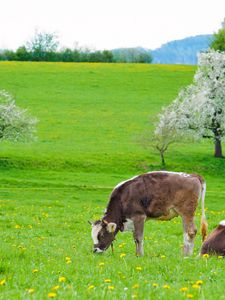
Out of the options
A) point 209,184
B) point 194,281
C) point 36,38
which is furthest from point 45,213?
point 36,38

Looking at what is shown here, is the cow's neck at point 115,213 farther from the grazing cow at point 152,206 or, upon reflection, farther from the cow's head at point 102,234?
the cow's head at point 102,234

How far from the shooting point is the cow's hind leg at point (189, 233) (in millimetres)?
15055

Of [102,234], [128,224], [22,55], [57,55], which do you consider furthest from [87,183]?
[22,55]

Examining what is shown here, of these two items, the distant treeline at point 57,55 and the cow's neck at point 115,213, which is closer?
the cow's neck at point 115,213

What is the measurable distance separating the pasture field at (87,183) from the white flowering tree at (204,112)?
9.27ft

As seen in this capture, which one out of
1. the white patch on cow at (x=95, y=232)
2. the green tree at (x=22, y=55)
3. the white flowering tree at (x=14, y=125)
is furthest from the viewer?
the green tree at (x=22, y=55)

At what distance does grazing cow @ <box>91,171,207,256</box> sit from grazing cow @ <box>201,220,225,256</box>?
4.32 ft

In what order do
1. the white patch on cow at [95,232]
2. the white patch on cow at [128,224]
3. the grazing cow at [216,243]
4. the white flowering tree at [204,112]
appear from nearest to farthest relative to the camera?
the grazing cow at [216,243] → the white patch on cow at [95,232] → the white patch on cow at [128,224] → the white flowering tree at [204,112]

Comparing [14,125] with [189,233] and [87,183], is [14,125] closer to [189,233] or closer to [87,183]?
[87,183]

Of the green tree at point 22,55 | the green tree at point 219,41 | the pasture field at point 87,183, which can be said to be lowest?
the pasture field at point 87,183

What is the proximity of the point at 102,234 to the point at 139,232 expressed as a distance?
3.12 feet

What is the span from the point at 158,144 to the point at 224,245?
42.5m

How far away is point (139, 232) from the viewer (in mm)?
14945

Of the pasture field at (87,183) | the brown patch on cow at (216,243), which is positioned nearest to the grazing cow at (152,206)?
the pasture field at (87,183)
